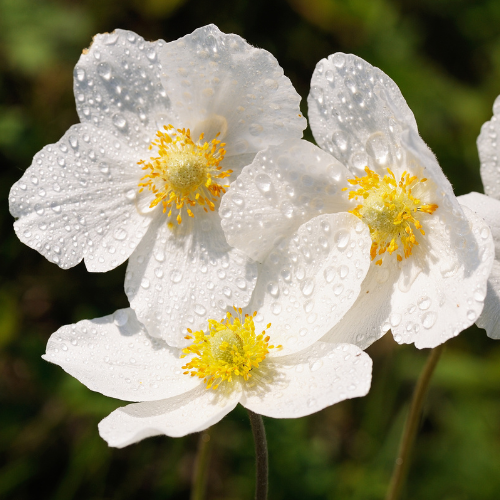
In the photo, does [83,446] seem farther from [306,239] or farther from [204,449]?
[306,239]

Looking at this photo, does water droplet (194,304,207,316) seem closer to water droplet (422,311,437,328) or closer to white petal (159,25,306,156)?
white petal (159,25,306,156)

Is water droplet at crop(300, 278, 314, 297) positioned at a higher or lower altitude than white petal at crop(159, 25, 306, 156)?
lower

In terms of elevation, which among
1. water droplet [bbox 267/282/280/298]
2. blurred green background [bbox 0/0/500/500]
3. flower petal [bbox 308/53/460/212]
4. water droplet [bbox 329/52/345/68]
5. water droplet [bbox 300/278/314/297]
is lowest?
blurred green background [bbox 0/0/500/500]

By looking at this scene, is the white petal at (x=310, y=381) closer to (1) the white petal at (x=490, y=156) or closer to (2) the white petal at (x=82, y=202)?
(2) the white petal at (x=82, y=202)

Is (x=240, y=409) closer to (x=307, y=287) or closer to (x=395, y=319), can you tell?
(x=307, y=287)

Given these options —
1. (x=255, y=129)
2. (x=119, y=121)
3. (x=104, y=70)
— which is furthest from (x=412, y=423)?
(x=104, y=70)

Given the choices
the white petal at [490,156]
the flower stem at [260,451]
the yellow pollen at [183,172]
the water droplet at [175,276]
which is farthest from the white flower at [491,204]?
the water droplet at [175,276]

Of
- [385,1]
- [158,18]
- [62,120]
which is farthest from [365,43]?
[62,120]

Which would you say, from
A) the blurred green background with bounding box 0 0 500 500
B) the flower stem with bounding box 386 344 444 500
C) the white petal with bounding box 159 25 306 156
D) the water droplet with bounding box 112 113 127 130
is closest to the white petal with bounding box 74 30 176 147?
Result: the water droplet with bounding box 112 113 127 130
